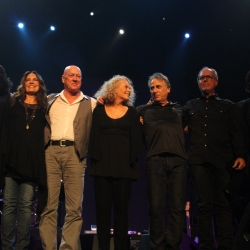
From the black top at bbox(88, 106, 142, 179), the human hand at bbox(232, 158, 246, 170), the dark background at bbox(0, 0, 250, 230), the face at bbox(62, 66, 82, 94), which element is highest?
the dark background at bbox(0, 0, 250, 230)

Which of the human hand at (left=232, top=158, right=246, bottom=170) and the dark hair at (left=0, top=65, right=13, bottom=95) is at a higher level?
the dark hair at (left=0, top=65, right=13, bottom=95)

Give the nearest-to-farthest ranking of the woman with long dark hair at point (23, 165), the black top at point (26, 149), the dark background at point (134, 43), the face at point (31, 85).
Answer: the woman with long dark hair at point (23, 165) < the black top at point (26, 149) < the face at point (31, 85) < the dark background at point (134, 43)

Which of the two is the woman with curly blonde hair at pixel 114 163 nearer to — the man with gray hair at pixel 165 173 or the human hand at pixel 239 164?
the man with gray hair at pixel 165 173

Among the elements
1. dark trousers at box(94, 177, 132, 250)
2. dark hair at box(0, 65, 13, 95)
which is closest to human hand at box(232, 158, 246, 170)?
dark trousers at box(94, 177, 132, 250)

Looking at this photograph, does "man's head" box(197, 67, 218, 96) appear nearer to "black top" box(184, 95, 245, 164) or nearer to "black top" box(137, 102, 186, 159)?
"black top" box(184, 95, 245, 164)

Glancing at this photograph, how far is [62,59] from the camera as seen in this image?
7.06 m

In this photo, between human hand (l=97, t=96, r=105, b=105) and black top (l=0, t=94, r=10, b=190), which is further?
human hand (l=97, t=96, r=105, b=105)

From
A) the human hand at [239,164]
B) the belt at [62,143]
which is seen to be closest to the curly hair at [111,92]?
the belt at [62,143]

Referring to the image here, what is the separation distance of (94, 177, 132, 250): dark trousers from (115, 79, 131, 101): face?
806 mm

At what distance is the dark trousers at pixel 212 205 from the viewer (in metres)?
3.41

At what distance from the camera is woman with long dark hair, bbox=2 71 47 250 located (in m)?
3.18

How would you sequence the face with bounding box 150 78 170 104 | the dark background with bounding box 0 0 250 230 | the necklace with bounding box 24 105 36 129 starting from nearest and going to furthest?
the necklace with bounding box 24 105 36 129 < the face with bounding box 150 78 170 104 < the dark background with bounding box 0 0 250 230

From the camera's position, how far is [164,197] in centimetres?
338

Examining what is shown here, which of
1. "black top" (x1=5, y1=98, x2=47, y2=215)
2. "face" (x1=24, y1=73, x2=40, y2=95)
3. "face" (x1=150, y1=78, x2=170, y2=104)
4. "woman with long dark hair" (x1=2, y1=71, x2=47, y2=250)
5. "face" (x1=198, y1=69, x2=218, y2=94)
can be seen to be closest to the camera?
"woman with long dark hair" (x1=2, y1=71, x2=47, y2=250)
